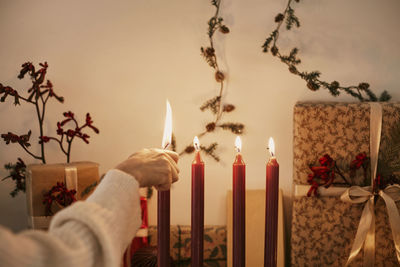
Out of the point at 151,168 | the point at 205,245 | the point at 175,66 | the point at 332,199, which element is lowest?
the point at 205,245

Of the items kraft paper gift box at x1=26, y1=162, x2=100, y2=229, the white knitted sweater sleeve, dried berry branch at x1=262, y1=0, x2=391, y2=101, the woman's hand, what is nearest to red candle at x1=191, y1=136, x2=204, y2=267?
the woman's hand

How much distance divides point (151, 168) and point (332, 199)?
60 centimetres

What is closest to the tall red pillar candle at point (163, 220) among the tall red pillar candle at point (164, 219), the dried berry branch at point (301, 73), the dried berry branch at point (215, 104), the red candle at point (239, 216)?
the tall red pillar candle at point (164, 219)

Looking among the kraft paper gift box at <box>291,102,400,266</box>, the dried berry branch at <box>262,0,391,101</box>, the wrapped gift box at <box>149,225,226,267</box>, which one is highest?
the dried berry branch at <box>262,0,391,101</box>

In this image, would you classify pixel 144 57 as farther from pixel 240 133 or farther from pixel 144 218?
pixel 144 218

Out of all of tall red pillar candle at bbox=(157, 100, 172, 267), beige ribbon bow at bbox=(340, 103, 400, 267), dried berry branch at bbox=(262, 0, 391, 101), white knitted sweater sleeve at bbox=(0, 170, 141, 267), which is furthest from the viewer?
dried berry branch at bbox=(262, 0, 391, 101)

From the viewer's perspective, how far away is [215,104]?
4.19 feet

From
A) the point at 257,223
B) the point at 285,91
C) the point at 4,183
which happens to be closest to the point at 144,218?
the point at 257,223

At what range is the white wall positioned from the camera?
4.05 feet

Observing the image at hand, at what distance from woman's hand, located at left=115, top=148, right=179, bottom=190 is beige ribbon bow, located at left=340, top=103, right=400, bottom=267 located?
530 mm

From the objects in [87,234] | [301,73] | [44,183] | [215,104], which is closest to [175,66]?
[215,104]

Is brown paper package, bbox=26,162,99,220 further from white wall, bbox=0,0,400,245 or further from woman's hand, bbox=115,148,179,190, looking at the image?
woman's hand, bbox=115,148,179,190

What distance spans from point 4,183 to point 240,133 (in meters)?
0.76

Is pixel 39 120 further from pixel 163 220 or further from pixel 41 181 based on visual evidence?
pixel 163 220
